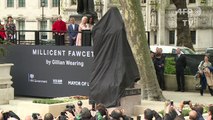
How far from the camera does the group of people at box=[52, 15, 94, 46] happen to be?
80.9ft

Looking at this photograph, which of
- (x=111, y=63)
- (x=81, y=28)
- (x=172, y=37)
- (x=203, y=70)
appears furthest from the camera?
(x=172, y=37)

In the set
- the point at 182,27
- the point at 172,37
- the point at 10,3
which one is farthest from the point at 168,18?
the point at 182,27

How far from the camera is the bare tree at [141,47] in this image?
935 inches

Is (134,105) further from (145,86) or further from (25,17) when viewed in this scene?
(25,17)

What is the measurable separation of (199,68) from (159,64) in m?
1.88

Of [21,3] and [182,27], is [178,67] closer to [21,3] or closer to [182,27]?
[182,27]

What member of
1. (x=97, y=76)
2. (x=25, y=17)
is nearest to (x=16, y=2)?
(x=25, y=17)

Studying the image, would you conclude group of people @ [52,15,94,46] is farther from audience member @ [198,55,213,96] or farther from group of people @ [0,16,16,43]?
audience member @ [198,55,213,96]

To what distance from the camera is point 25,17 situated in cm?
7144

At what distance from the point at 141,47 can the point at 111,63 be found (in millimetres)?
3566

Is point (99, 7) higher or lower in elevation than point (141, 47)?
higher

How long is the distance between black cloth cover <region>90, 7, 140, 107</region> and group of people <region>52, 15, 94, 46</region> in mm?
3404

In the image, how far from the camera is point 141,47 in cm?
2380

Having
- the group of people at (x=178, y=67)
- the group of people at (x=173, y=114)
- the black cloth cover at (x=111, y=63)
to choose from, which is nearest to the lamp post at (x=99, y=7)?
the group of people at (x=178, y=67)
